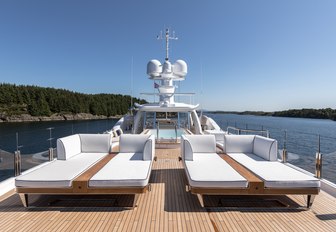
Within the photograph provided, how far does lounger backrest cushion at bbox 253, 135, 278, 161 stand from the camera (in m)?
3.32

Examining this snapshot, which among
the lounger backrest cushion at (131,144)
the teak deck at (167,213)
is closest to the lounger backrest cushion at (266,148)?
the teak deck at (167,213)

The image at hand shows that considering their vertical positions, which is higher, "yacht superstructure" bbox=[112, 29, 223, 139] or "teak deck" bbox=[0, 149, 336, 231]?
"yacht superstructure" bbox=[112, 29, 223, 139]

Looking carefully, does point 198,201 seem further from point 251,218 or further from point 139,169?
point 139,169

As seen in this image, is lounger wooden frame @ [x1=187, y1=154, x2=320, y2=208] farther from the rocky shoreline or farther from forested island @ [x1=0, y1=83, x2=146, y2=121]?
the rocky shoreline

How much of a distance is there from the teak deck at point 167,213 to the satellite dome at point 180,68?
666 centimetres

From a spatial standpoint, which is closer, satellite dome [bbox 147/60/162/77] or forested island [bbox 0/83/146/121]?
satellite dome [bbox 147/60/162/77]

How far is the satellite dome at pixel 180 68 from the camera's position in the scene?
8836mm

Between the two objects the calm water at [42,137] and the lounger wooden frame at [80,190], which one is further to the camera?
the calm water at [42,137]

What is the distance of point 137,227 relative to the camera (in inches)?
81.7

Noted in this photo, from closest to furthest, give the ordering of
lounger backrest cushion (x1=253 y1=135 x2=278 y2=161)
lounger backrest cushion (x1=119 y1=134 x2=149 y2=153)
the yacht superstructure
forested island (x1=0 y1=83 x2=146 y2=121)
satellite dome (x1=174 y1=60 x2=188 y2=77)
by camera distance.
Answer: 1. lounger backrest cushion (x1=253 y1=135 x2=278 y2=161)
2. lounger backrest cushion (x1=119 y1=134 x2=149 y2=153)
3. the yacht superstructure
4. satellite dome (x1=174 y1=60 x2=188 y2=77)
5. forested island (x1=0 y1=83 x2=146 y2=121)

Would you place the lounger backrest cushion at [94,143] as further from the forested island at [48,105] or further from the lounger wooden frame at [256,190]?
the forested island at [48,105]

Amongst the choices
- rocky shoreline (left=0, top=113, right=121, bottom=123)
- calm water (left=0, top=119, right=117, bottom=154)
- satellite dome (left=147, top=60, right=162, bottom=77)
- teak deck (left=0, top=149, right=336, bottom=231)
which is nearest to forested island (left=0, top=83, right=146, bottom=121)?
rocky shoreline (left=0, top=113, right=121, bottom=123)

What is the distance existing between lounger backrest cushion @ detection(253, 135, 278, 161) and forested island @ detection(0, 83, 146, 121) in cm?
3568

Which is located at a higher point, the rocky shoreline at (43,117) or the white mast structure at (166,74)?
the white mast structure at (166,74)
